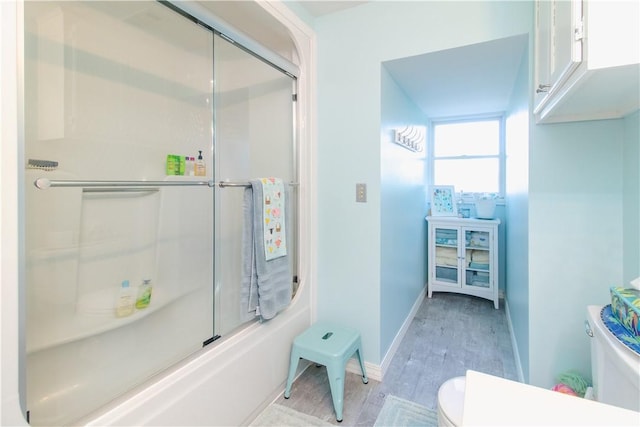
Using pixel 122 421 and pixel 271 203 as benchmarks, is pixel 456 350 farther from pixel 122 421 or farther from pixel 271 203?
pixel 122 421

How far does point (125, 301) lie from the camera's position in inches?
62.7

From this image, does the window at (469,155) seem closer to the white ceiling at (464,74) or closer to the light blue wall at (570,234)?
the white ceiling at (464,74)

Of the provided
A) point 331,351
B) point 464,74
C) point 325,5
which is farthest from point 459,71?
point 331,351

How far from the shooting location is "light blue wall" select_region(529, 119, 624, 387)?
1.48m

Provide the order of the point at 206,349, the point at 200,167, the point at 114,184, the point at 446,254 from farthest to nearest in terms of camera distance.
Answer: the point at 446,254
the point at 200,167
the point at 206,349
the point at 114,184

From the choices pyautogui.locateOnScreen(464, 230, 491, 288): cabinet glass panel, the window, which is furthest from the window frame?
pyautogui.locateOnScreen(464, 230, 491, 288): cabinet glass panel

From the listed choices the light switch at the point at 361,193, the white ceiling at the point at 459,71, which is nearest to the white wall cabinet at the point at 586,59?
the white ceiling at the point at 459,71

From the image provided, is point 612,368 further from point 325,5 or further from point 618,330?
point 325,5

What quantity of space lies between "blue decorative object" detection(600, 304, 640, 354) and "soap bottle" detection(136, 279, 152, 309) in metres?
1.95

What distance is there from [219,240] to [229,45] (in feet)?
3.53

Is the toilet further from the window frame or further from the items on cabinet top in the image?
the window frame

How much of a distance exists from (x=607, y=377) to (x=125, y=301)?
1.97 metres

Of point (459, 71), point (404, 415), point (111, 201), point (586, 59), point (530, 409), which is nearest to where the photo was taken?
point (530, 409)

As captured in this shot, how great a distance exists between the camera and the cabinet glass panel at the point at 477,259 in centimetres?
322
